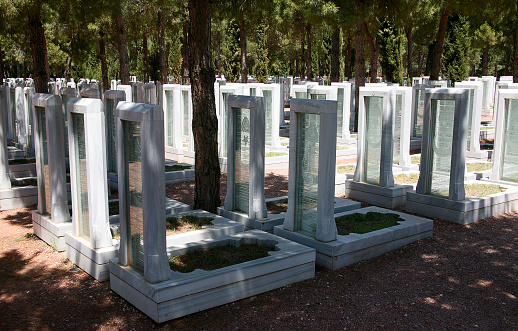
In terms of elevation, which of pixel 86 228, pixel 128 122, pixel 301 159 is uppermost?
pixel 128 122

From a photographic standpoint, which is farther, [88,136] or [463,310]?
[88,136]

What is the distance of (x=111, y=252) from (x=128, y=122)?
5.44 ft

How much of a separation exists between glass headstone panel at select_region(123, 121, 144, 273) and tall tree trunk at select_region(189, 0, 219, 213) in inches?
102

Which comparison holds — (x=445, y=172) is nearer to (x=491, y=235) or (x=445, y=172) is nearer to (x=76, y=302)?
(x=491, y=235)

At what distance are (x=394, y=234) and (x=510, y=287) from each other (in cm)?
156

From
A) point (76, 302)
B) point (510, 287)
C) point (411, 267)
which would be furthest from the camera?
point (411, 267)

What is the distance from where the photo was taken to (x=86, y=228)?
21.0ft

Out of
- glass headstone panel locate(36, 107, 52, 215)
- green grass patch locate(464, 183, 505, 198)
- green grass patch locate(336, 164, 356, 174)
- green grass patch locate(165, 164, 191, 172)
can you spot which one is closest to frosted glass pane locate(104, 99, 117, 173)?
green grass patch locate(165, 164, 191, 172)

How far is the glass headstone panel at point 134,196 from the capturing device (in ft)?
17.0

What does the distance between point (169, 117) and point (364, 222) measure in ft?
27.3

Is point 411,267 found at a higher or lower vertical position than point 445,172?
lower

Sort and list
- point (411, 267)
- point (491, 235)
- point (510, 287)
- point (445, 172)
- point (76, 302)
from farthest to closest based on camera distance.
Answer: point (445, 172)
point (491, 235)
point (411, 267)
point (510, 287)
point (76, 302)

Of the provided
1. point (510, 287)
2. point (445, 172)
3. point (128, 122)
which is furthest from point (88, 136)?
point (445, 172)

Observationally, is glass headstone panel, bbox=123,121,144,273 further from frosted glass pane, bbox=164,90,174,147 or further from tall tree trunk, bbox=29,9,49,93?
frosted glass pane, bbox=164,90,174,147
